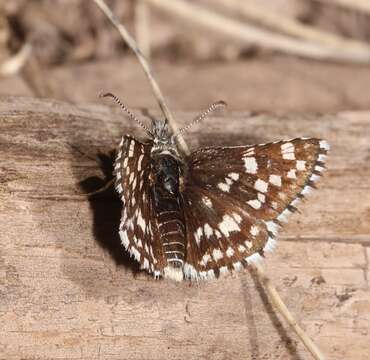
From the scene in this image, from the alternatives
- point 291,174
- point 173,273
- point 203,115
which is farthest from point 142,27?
point 173,273

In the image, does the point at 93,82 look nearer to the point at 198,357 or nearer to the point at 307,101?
the point at 307,101

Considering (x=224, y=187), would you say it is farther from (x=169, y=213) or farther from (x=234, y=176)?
(x=169, y=213)

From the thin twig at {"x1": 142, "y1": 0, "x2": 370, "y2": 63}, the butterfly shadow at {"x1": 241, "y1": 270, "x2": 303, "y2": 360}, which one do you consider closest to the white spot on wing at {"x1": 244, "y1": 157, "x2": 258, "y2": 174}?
the butterfly shadow at {"x1": 241, "y1": 270, "x2": 303, "y2": 360}

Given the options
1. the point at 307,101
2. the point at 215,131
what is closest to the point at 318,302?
the point at 215,131

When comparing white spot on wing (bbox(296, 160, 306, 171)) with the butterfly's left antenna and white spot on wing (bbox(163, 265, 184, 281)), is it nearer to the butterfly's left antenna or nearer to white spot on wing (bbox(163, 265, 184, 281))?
the butterfly's left antenna

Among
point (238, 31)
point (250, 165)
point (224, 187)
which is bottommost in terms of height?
point (224, 187)

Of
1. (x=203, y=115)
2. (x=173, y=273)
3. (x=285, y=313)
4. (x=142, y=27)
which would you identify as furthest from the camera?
(x=142, y=27)

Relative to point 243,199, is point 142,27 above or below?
above

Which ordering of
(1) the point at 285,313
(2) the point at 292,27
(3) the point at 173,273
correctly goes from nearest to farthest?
(3) the point at 173,273, (1) the point at 285,313, (2) the point at 292,27
